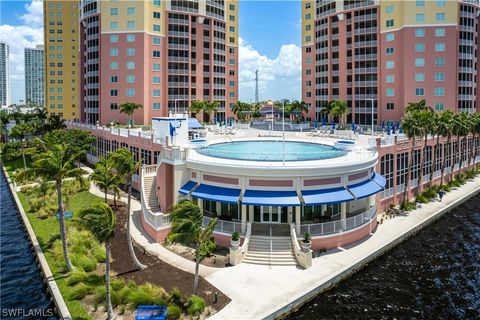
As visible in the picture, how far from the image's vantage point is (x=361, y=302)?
25609 mm

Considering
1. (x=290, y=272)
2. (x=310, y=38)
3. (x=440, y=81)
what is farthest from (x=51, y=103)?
(x=290, y=272)

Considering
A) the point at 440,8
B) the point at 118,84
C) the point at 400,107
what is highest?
the point at 440,8

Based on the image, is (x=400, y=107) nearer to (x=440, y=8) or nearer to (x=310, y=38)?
(x=440, y=8)

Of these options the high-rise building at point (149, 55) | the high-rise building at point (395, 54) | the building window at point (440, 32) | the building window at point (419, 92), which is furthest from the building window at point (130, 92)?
the building window at point (440, 32)

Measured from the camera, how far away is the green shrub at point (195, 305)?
22312mm

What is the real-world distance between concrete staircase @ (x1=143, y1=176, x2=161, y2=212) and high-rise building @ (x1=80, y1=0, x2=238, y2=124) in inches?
1900

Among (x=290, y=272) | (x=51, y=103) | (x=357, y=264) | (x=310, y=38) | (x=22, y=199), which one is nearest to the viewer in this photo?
(x=290, y=272)

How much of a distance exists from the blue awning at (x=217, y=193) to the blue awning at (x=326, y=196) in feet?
19.5

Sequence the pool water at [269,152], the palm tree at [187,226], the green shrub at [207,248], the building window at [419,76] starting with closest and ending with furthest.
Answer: the palm tree at [187,226] < the green shrub at [207,248] < the pool water at [269,152] < the building window at [419,76]

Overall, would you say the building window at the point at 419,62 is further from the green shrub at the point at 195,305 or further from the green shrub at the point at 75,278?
the green shrub at the point at 75,278

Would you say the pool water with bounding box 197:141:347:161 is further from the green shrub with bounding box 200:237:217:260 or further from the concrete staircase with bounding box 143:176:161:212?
the green shrub with bounding box 200:237:217:260

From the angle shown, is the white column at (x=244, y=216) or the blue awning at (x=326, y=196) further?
the white column at (x=244, y=216)

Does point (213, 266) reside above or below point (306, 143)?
below

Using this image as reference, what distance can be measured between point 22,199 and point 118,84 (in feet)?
144
